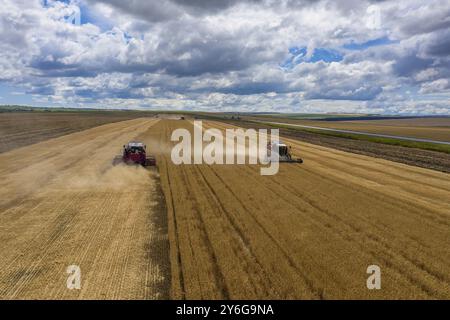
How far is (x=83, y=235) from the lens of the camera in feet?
43.1

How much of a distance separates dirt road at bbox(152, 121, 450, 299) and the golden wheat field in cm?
5

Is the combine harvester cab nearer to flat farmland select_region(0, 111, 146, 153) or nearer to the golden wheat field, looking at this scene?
the golden wheat field

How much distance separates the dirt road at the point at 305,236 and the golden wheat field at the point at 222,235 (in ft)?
0.17

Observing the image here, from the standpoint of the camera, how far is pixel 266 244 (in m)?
12.2

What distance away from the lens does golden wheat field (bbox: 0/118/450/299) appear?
31.0 feet

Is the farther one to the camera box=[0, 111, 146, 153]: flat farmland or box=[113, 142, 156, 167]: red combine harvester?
box=[0, 111, 146, 153]: flat farmland

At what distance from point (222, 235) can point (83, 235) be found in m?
5.07

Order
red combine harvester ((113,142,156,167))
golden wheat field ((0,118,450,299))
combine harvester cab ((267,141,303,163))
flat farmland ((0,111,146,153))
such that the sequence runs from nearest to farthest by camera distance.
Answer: golden wheat field ((0,118,450,299)), red combine harvester ((113,142,156,167)), combine harvester cab ((267,141,303,163)), flat farmland ((0,111,146,153))

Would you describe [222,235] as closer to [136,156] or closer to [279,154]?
[136,156]

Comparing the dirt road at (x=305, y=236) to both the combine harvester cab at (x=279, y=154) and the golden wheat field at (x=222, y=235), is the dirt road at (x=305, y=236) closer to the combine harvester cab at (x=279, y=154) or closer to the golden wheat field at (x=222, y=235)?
the golden wheat field at (x=222, y=235)

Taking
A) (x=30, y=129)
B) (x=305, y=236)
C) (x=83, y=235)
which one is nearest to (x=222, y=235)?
(x=305, y=236)

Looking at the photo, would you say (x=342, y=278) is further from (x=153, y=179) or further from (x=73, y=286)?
(x=153, y=179)

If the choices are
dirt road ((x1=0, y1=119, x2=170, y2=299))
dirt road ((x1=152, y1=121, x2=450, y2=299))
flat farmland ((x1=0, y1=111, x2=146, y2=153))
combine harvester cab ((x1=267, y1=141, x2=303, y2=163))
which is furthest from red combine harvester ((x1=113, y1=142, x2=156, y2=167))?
flat farmland ((x1=0, y1=111, x2=146, y2=153))

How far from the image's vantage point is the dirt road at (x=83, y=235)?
9.49 m
